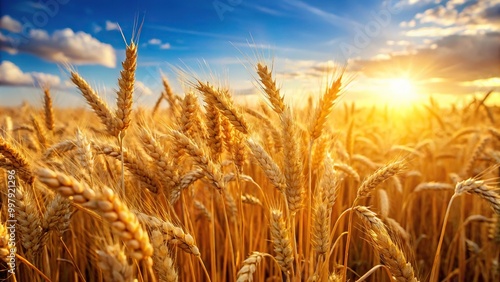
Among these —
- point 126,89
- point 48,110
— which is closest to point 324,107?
point 126,89

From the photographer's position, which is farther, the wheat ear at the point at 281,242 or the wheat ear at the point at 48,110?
the wheat ear at the point at 48,110

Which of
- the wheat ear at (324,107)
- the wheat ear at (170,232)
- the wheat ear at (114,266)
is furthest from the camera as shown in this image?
the wheat ear at (324,107)

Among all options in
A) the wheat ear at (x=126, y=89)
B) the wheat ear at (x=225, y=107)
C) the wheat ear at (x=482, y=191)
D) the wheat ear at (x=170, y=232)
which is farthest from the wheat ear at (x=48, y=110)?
the wheat ear at (x=482, y=191)

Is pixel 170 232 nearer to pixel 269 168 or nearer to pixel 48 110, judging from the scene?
pixel 269 168

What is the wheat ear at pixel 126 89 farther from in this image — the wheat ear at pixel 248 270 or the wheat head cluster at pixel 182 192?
the wheat ear at pixel 248 270

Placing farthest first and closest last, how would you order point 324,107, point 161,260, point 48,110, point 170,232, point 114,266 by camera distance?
point 48,110 < point 324,107 < point 170,232 < point 161,260 < point 114,266

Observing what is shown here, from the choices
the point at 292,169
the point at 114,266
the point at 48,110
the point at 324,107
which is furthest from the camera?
the point at 48,110

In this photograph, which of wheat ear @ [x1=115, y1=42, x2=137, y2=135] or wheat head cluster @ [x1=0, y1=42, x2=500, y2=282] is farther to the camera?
wheat ear @ [x1=115, y1=42, x2=137, y2=135]

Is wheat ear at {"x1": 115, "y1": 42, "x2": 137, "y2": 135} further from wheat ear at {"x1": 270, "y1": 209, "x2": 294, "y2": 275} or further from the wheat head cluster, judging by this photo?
wheat ear at {"x1": 270, "y1": 209, "x2": 294, "y2": 275}

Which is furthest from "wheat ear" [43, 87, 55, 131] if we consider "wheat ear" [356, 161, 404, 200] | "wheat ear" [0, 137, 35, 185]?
"wheat ear" [356, 161, 404, 200]

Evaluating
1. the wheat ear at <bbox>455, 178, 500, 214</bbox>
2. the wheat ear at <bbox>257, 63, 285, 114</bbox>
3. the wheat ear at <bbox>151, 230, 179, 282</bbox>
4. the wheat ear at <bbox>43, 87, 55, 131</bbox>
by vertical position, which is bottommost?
the wheat ear at <bbox>151, 230, 179, 282</bbox>

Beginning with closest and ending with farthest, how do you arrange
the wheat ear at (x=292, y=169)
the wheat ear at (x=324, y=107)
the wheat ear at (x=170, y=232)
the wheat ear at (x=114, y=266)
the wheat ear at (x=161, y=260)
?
the wheat ear at (x=114, y=266), the wheat ear at (x=161, y=260), the wheat ear at (x=170, y=232), the wheat ear at (x=292, y=169), the wheat ear at (x=324, y=107)

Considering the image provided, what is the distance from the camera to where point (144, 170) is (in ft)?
5.75

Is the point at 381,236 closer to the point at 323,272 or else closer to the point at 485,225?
the point at 323,272
